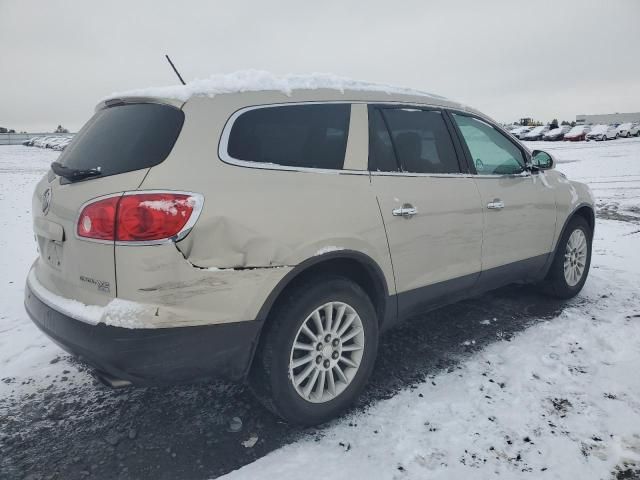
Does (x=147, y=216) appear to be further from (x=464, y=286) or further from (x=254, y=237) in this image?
(x=464, y=286)

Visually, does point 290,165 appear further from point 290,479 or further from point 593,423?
point 593,423

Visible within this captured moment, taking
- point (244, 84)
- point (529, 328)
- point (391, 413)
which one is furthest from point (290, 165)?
point (529, 328)

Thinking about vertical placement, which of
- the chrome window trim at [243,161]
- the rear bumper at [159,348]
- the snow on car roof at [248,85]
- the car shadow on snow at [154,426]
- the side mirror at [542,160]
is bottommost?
the car shadow on snow at [154,426]

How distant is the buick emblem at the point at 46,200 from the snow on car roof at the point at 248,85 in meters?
0.66

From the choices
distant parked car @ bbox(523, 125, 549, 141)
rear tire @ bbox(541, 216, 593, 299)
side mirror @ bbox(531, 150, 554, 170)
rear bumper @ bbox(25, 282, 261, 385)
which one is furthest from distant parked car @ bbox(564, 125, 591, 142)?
rear bumper @ bbox(25, 282, 261, 385)

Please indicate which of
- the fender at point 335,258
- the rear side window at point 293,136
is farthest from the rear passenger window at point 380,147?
the fender at point 335,258

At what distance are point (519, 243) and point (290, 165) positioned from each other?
7.71ft

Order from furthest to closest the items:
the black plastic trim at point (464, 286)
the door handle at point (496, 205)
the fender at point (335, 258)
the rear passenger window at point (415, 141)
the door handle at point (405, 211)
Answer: the door handle at point (496, 205) → the black plastic trim at point (464, 286) → the rear passenger window at point (415, 141) → the door handle at point (405, 211) → the fender at point (335, 258)

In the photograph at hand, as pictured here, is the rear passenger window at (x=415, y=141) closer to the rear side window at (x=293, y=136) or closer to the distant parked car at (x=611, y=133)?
the rear side window at (x=293, y=136)

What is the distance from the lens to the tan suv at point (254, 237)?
6.93 ft

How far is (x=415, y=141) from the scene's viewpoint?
3230 mm

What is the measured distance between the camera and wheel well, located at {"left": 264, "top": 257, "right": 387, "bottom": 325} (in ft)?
8.31

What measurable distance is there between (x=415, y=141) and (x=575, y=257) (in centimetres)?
255

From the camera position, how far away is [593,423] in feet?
8.64
